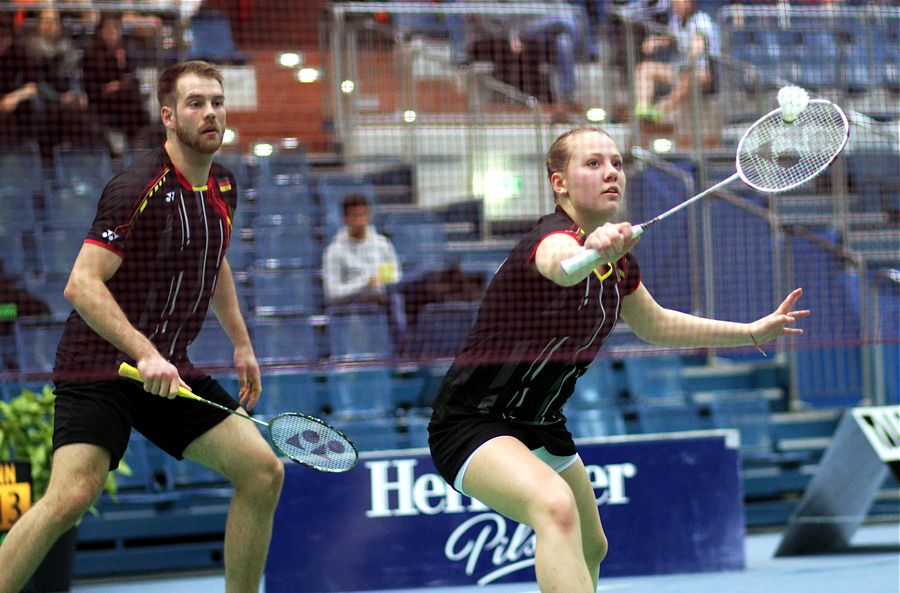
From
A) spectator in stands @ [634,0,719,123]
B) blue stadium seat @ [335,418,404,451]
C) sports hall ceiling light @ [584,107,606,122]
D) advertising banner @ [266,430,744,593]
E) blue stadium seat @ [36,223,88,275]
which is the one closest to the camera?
advertising banner @ [266,430,744,593]

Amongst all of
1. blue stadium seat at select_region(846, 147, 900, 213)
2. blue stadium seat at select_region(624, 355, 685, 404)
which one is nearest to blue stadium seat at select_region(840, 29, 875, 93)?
blue stadium seat at select_region(846, 147, 900, 213)

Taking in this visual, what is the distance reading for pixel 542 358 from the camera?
4.04 m

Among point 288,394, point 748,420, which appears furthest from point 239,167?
point 748,420

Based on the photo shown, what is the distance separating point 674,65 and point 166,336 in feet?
19.9

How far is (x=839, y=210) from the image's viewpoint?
32.7 feet

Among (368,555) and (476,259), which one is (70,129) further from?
(368,555)

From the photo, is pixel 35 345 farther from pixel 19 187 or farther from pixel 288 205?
pixel 288 205

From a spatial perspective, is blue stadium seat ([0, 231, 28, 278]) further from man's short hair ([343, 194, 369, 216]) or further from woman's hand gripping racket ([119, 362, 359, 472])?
woman's hand gripping racket ([119, 362, 359, 472])

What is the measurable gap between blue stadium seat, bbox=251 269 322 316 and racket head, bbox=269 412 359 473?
3683 millimetres

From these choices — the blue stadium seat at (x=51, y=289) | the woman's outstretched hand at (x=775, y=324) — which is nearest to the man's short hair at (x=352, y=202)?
the blue stadium seat at (x=51, y=289)

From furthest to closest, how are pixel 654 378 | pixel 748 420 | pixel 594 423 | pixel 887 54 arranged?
1. pixel 887 54
2. pixel 654 378
3. pixel 748 420
4. pixel 594 423

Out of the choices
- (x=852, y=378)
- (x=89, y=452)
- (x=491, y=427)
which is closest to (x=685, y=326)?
(x=491, y=427)

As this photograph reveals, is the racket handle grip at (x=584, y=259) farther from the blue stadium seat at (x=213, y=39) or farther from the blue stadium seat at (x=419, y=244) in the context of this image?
the blue stadium seat at (x=213, y=39)

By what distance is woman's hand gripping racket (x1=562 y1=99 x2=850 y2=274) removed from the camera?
14.5ft
